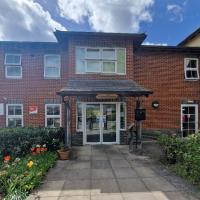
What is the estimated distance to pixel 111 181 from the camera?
605 centimetres

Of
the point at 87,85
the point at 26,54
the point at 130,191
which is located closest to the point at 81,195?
the point at 130,191

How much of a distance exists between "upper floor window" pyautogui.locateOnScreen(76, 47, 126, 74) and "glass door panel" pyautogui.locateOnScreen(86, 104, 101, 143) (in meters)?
2.09

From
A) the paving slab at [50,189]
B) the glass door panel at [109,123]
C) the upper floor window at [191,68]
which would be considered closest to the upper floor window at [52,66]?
the glass door panel at [109,123]

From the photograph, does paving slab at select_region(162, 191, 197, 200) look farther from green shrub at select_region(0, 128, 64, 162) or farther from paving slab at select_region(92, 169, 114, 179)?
green shrub at select_region(0, 128, 64, 162)

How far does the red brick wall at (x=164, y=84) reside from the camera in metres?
13.3

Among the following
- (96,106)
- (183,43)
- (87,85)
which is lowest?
(96,106)

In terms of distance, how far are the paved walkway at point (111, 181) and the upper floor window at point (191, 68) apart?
24.3ft

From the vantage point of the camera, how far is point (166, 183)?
5898mm

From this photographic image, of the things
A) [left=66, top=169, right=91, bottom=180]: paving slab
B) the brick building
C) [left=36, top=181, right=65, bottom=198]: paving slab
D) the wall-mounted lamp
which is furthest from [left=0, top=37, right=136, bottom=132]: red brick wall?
[left=36, top=181, right=65, bottom=198]: paving slab

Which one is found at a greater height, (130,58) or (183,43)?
(183,43)

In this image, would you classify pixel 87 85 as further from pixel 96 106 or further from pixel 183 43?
pixel 183 43

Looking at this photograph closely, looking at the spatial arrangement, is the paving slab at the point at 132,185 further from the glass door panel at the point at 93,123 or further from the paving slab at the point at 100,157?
the glass door panel at the point at 93,123

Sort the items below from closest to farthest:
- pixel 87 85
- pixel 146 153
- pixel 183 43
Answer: pixel 146 153 < pixel 87 85 < pixel 183 43

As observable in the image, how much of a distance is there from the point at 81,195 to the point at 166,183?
2424 millimetres
